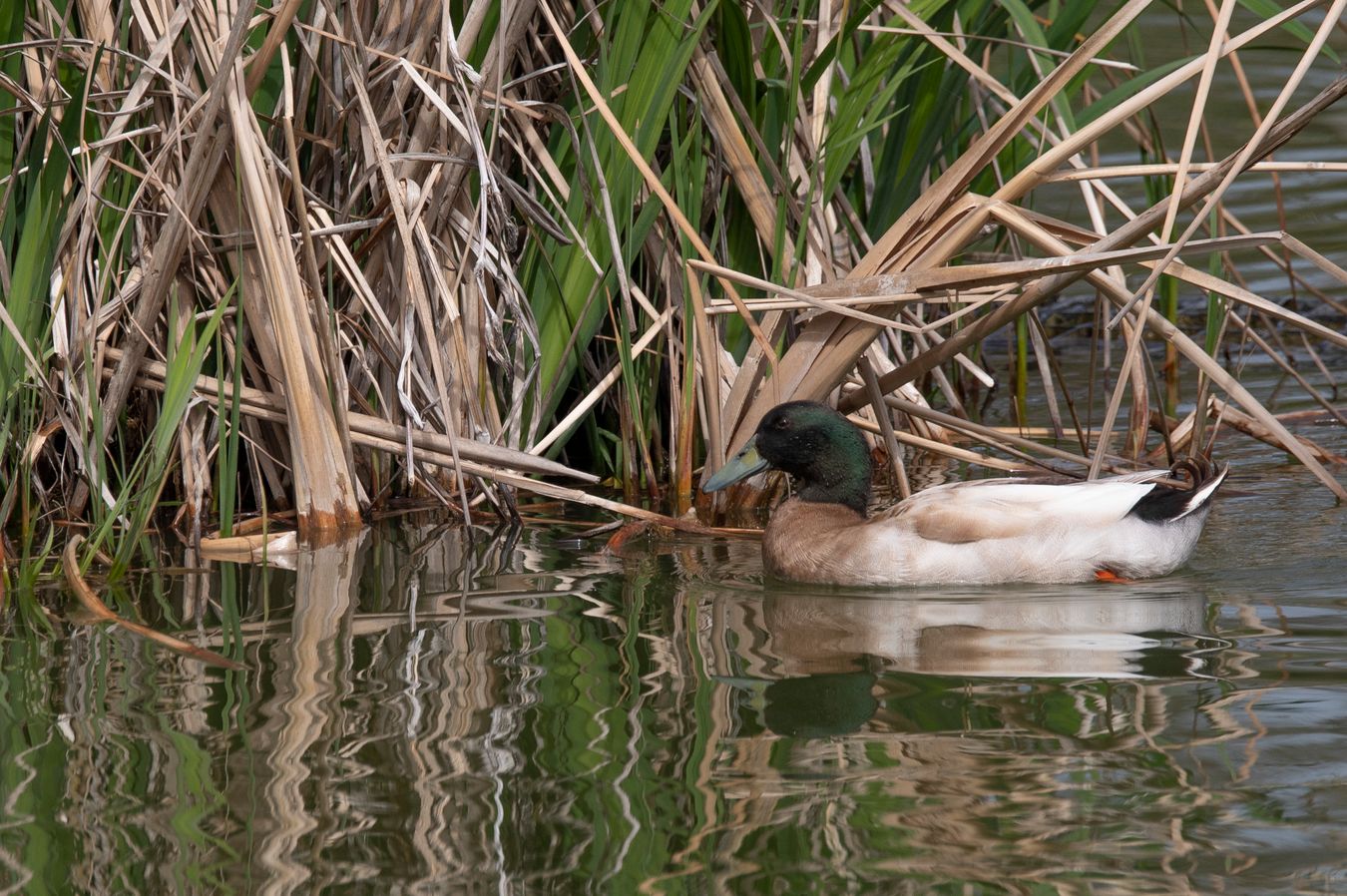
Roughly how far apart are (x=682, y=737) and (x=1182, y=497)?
236 cm

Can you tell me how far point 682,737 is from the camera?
352 centimetres

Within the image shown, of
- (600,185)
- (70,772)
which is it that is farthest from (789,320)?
(70,772)

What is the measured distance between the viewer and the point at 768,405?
5855 millimetres

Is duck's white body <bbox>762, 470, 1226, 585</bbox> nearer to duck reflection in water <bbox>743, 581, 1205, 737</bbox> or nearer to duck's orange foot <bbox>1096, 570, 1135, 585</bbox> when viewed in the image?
duck's orange foot <bbox>1096, 570, 1135, 585</bbox>

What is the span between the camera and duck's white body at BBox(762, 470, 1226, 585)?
17.0ft

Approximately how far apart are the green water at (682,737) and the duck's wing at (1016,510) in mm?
203

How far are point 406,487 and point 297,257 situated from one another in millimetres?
1017

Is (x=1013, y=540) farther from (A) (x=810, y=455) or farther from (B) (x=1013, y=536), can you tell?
(A) (x=810, y=455)

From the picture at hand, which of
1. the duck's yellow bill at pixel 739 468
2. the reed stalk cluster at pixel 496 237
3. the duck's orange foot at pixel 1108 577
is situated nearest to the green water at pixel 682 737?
the duck's orange foot at pixel 1108 577

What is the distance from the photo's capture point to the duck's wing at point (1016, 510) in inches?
204

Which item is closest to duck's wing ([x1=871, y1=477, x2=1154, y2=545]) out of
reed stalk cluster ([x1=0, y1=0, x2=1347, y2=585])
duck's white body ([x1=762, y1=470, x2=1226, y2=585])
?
duck's white body ([x1=762, y1=470, x2=1226, y2=585])

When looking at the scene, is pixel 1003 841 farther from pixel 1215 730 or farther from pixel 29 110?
pixel 29 110

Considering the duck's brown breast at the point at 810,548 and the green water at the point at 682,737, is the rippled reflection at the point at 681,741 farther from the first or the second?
the duck's brown breast at the point at 810,548

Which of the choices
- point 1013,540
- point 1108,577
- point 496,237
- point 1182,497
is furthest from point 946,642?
point 496,237
